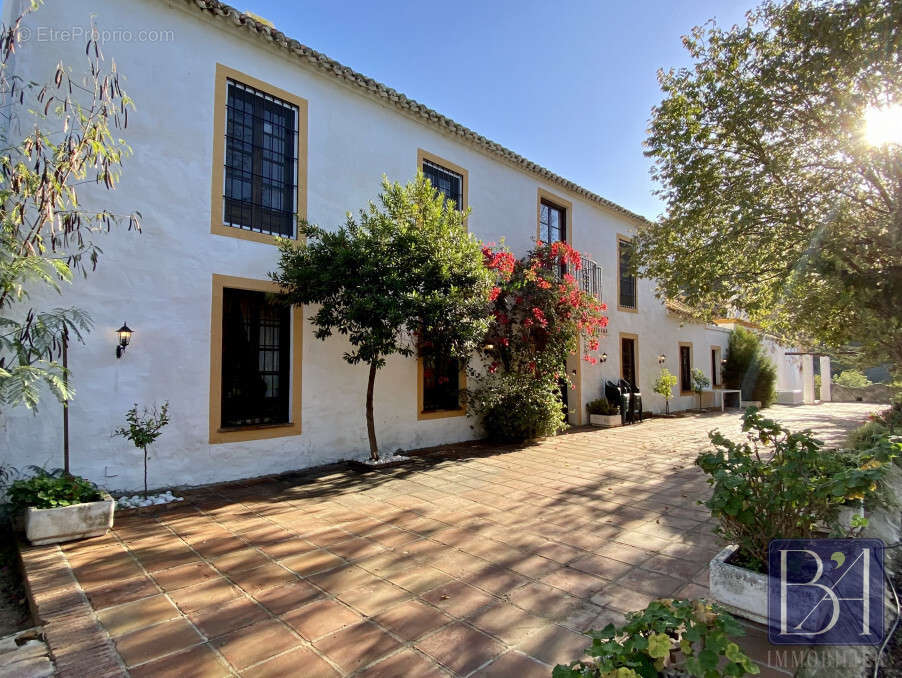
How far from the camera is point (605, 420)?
11930mm

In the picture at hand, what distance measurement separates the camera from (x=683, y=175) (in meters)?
7.88

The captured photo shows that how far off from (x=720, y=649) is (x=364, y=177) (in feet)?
24.3

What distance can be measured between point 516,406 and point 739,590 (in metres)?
6.50

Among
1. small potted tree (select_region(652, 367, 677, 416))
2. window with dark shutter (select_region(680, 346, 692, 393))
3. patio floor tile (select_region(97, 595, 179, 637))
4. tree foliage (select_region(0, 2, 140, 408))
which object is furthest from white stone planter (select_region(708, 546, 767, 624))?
window with dark shutter (select_region(680, 346, 692, 393))

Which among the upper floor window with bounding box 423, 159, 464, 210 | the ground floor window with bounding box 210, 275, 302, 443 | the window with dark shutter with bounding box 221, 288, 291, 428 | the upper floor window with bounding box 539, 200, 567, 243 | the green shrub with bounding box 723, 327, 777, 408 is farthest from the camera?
the green shrub with bounding box 723, 327, 777, 408

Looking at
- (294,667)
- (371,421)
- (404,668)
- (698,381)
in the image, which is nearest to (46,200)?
(294,667)

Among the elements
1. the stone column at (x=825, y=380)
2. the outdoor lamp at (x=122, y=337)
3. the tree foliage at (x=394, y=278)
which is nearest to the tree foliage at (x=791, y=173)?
the tree foliage at (x=394, y=278)

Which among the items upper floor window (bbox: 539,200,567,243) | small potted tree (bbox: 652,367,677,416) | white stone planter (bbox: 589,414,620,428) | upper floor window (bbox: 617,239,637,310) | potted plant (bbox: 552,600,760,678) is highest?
upper floor window (bbox: 539,200,567,243)

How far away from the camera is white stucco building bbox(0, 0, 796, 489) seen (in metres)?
5.09

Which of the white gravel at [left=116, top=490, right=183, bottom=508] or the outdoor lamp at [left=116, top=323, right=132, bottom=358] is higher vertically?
the outdoor lamp at [left=116, top=323, right=132, bottom=358]

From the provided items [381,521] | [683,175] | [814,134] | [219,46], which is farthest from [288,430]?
[814,134]

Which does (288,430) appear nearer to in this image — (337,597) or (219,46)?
(337,597)

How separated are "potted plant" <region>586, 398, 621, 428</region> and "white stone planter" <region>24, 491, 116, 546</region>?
34.0ft
